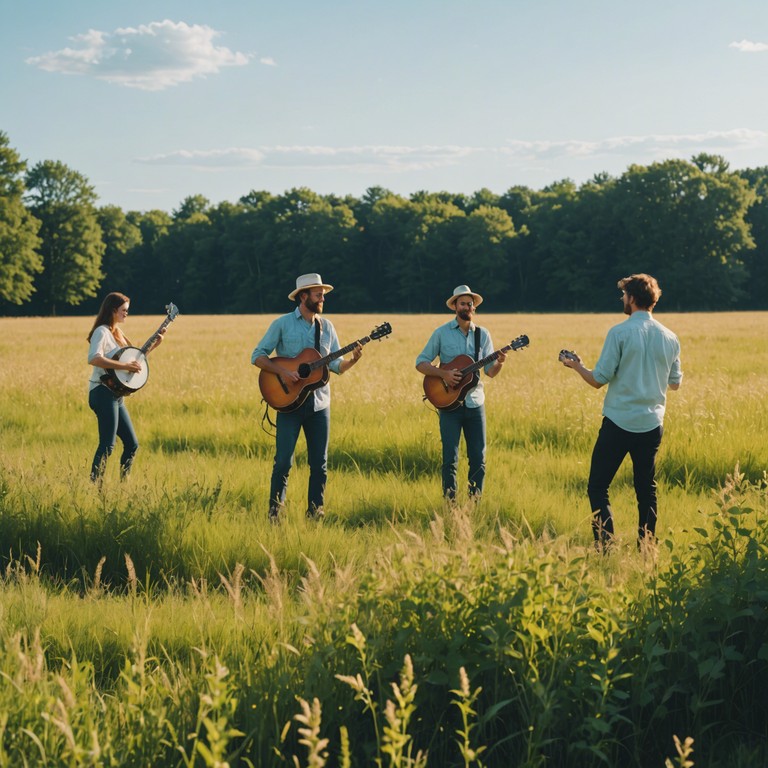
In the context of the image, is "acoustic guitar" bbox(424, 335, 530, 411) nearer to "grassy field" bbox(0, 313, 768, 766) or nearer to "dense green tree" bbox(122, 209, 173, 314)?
"grassy field" bbox(0, 313, 768, 766)

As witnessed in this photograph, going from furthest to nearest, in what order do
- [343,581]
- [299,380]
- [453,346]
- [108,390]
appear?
1. [108,390]
2. [453,346]
3. [299,380]
4. [343,581]

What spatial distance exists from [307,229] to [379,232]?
9778 millimetres

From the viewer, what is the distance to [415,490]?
832 cm

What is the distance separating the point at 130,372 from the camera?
8.58 meters

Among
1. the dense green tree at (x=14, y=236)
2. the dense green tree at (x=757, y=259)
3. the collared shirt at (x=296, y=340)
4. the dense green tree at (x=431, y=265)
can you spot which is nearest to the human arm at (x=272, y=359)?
the collared shirt at (x=296, y=340)

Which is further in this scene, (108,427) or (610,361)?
(108,427)

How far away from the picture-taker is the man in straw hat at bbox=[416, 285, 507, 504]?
790 centimetres

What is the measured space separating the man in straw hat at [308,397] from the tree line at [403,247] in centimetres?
8131

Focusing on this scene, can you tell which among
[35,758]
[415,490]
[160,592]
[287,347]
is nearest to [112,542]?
[160,592]

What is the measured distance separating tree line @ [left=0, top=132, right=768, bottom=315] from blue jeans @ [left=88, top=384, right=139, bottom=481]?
79519 millimetres

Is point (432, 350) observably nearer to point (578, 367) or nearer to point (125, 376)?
point (578, 367)

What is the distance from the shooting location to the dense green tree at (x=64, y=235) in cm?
9206

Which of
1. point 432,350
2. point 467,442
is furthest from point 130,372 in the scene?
point 467,442

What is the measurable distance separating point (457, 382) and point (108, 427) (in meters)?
3.75
